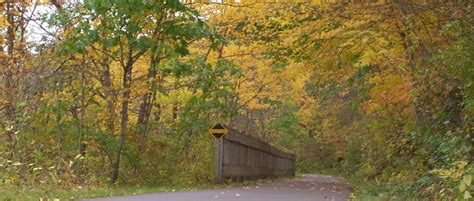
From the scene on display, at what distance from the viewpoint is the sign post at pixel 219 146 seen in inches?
551

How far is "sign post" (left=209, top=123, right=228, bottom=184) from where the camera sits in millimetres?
14000

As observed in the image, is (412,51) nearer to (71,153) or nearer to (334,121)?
(71,153)

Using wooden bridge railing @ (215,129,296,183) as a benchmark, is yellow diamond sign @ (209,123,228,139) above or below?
above

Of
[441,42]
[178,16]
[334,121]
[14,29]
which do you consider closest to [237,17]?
[178,16]

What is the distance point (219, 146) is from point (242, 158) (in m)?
2.30

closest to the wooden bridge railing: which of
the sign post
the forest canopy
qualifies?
the sign post

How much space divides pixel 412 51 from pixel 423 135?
5.62 ft

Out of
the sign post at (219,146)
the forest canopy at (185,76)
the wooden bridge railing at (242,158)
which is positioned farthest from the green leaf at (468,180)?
the wooden bridge railing at (242,158)

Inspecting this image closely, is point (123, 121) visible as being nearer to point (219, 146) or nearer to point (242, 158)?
point (219, 146)

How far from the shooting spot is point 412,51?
35.2 feet

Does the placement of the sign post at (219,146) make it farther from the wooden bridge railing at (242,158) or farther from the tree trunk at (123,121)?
the tree trunk at (123,121)

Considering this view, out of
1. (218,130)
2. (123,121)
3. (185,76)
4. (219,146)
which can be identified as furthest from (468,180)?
(185,76)

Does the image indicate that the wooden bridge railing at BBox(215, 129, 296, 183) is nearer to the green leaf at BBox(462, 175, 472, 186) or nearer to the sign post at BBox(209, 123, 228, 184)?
the sign post at BBox(209, 123, 228, 184)

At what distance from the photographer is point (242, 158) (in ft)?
54.4
